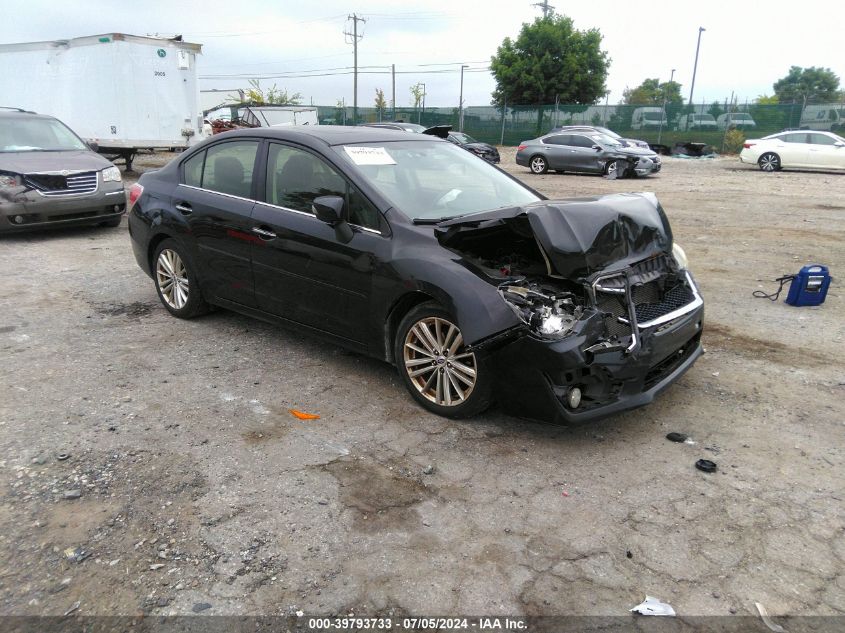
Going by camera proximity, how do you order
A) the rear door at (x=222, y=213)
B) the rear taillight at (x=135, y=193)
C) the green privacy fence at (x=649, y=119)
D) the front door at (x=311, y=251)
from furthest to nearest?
the green privacy fence at (x=649, y=119) < the rear taillight at (x=135, y=193) < the rear door at (x=222, y=213) < the front door at (x=311, y=251)

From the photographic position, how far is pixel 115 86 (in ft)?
50.4

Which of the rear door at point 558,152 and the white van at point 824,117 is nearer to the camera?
the rear door at point 558,152

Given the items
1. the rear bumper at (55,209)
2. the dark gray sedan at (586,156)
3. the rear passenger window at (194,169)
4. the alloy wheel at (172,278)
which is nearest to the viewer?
the rear passenger window at (194,169)

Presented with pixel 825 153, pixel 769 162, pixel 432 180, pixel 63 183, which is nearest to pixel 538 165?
pixel 769 162

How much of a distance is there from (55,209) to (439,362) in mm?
7501

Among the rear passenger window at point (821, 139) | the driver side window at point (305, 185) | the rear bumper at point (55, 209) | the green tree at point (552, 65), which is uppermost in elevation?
the green tree at point (552, 65)

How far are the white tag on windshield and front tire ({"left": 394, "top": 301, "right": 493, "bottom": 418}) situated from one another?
1.23 metres

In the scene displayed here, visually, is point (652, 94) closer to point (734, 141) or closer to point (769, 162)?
point (734, 141)

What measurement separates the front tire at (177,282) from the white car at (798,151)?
72.1 feet

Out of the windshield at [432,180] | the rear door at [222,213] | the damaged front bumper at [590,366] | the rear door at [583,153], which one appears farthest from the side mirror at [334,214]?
the rear door at [583,153]

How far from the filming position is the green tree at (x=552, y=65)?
42.8m

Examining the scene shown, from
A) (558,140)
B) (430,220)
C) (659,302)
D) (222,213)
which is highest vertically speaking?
(558,140)

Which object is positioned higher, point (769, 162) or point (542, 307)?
point (769, 162)

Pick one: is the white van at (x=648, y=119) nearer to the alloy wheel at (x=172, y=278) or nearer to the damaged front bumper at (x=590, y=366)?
the alloy wheel at (x=172, y=278)
